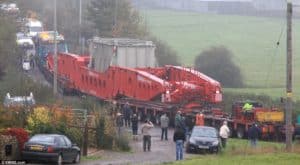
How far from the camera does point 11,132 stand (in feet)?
97.3

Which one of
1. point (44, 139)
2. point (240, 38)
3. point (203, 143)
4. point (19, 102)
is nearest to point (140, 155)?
point (203, 143)

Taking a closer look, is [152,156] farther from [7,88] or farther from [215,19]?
[215,19]

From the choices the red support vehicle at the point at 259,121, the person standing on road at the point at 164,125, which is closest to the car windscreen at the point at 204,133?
the person standing on road at the point at 164,125

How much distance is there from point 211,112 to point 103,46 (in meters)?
10.9

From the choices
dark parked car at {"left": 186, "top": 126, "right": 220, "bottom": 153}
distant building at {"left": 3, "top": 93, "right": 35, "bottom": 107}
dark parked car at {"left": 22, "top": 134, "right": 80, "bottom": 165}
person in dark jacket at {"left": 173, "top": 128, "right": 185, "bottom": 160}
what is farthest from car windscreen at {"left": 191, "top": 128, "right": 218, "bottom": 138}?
dark parked car at {"left": 22, "top": 134, "right": 80, "bottom": 165}

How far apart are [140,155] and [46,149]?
6307mm

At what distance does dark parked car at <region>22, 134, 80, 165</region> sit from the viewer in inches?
1094

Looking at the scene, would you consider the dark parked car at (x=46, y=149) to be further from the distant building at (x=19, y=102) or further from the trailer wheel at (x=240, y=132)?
the trailer wheel at (x=240, y=132)

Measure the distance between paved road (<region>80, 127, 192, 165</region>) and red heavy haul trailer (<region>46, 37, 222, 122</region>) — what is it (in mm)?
7725

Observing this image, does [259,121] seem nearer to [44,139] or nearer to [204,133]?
[204,133]

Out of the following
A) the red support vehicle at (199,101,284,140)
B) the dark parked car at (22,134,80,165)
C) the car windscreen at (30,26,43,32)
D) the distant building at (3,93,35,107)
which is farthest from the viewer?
the car windscreen at (30,26,43,32)

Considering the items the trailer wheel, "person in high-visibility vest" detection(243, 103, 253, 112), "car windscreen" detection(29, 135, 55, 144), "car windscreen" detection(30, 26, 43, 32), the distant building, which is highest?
"car windscreen" detection(30, 26, 43, 32)

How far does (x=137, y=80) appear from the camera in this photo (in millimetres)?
49156

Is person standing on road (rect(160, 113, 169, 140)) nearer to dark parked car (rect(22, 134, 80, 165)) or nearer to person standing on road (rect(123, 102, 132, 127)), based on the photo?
person standing on road (rect(123, 102, 132, 127))
